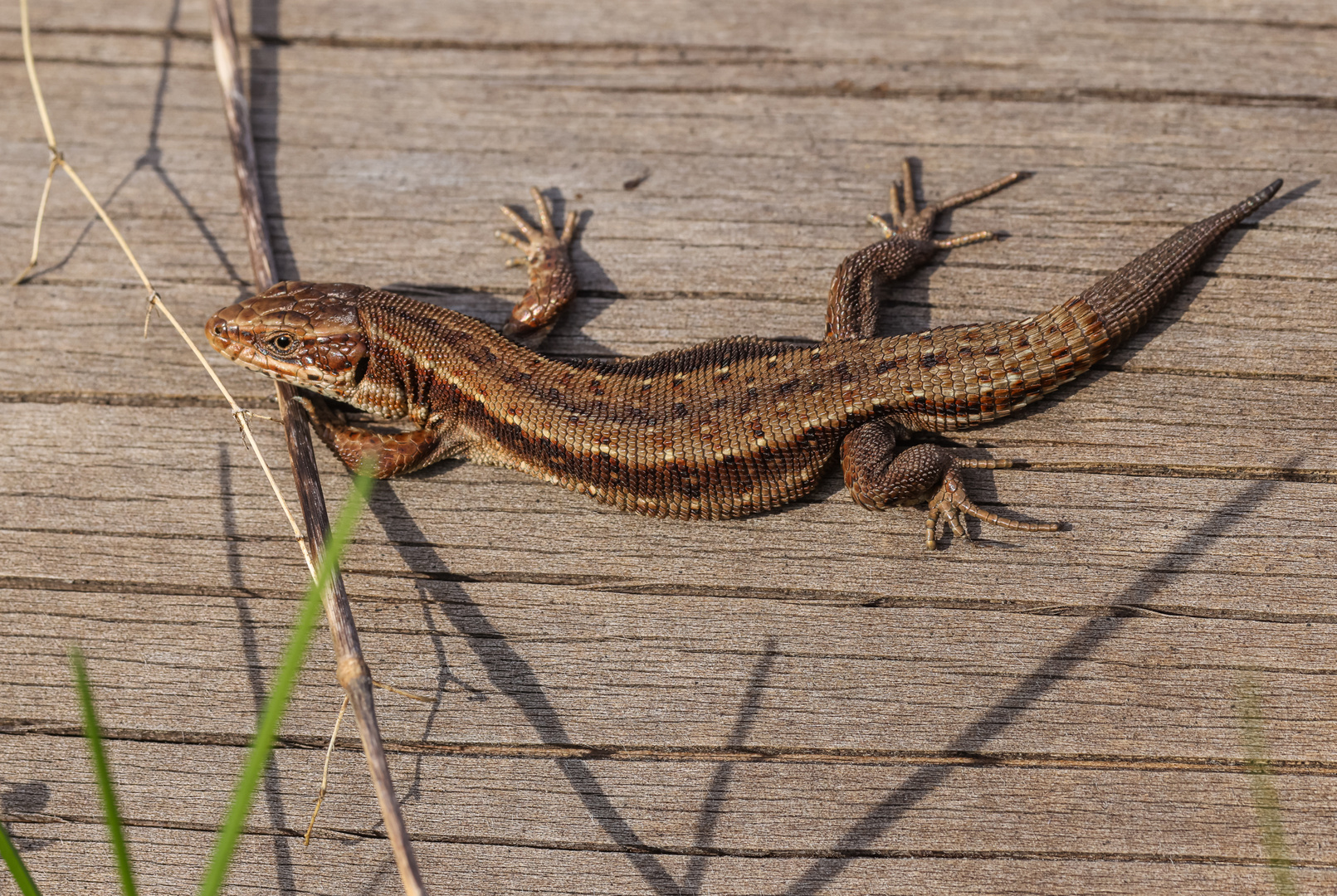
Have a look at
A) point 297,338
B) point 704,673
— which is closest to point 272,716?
point 704,673

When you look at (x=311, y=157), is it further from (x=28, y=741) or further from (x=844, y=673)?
(x=844, y=673)

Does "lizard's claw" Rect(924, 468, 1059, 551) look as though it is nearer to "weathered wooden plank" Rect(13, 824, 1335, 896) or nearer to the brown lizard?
the brown lizard

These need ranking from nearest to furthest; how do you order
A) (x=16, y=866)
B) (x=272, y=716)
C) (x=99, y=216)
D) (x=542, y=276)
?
(x=272, y=716)
(x=16, y=866)
(x=542, y=276)
(x=99, y=216)

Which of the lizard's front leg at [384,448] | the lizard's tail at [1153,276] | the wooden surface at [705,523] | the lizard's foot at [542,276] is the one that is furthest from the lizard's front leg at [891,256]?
the lizard's front leg at [384,448]

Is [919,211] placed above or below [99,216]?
above

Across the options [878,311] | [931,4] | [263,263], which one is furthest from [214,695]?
[931,4]

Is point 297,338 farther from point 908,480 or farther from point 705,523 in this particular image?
point 908,480

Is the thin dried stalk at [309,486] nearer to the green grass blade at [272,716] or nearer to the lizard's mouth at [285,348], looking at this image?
the lizard's mouth at [285,348]
